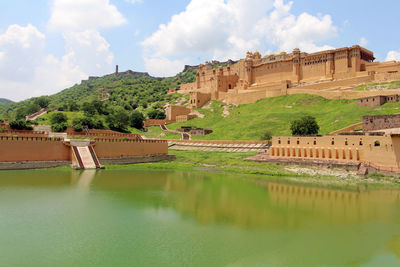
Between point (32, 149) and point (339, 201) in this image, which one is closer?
point (339, 201)

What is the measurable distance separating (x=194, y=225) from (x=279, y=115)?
3904cm

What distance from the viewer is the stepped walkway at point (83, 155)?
3083 cm

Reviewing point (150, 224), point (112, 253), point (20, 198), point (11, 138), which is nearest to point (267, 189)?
point (150, 224)

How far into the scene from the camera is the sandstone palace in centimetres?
5250

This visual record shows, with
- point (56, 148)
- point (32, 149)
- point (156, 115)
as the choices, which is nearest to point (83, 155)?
point (56, 148)

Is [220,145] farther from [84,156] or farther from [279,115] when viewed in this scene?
[84,156]

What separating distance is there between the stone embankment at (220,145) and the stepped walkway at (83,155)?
15284mm

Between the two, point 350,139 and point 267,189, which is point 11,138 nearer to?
point 267,189

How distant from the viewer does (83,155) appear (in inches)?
1264

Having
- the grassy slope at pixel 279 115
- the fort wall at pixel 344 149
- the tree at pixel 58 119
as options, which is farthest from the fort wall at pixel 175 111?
the fort wall at pixel 344 149

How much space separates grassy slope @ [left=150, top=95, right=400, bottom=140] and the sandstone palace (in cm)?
264

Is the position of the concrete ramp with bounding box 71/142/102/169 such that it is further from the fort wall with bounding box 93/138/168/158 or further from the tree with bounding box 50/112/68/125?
the tree with bounding box 50/112/68/125

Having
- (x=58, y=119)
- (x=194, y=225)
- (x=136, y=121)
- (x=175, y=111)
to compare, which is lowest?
(x=194, y=225)

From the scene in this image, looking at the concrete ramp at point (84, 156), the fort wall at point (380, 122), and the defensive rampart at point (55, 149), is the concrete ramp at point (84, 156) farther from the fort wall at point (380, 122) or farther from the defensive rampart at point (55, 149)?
the fort wall at point (380, 122)
